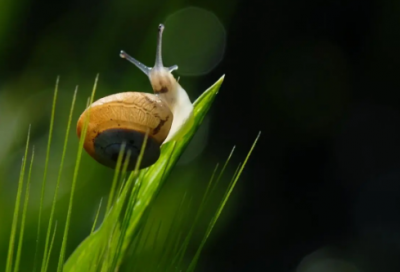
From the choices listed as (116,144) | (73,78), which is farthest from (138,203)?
(73,78)

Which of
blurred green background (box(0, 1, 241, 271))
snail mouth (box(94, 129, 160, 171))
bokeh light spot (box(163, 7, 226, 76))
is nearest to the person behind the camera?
A: snail mouth (box(94, 129, 160, 171))

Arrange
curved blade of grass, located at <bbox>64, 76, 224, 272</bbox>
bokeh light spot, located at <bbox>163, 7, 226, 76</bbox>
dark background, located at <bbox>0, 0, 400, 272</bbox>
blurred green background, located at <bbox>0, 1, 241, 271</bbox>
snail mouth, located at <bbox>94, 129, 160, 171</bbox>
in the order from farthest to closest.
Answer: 1. dark background, located at <bbox>0, 0, 400, 272</bbox>
2. bokeh light spot, located at <bbox>163, 7, 226, 76</bbox>
3. blurred green background, located at <bbox>0, 1, 241, 271</bbox>
4. snail mouth, located at <bbox>94, 129, 160, 171</bbox>
5. curved blade of grass, located at <bbox>64, 76, 224, 272</bbox>

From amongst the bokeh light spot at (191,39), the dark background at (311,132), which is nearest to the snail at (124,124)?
the bokeh light spot at (191,39)

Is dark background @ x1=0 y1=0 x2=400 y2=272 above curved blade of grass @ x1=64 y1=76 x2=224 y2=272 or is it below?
below

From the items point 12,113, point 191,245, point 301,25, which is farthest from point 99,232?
point 301,25

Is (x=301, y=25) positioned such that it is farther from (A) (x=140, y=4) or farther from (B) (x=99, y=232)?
(B) (x=99, y=232)

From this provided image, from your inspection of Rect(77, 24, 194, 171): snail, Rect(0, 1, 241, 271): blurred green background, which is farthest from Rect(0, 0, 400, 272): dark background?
Rect(77, 24, 194, 171): snail

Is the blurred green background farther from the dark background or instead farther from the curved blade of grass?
the dark background

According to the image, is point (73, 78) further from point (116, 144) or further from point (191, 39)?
point (116, 144)
